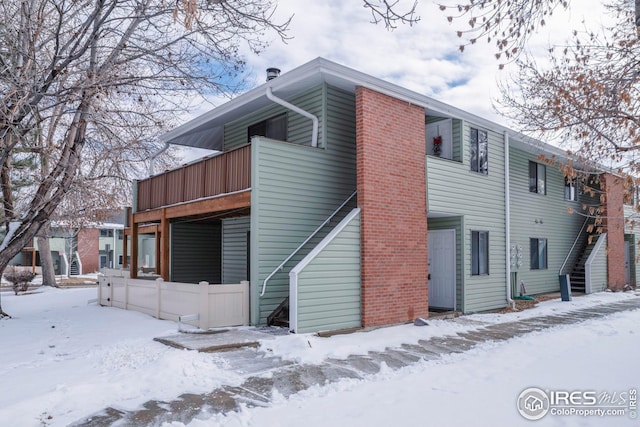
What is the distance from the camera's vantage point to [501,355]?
8.26m

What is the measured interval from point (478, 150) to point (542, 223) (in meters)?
6.08

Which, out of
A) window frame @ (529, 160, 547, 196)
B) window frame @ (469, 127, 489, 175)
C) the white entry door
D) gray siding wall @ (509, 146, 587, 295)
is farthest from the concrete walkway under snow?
window frame @ (529, 160, 547, 196)

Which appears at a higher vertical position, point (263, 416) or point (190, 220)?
point (190, 220)

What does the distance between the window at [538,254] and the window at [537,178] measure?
75.8 inches

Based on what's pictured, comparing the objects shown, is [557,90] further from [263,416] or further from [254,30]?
[263,416]

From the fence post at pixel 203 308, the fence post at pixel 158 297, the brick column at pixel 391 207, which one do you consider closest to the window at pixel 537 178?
the brick column at pixel 391 207

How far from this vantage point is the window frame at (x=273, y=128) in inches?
508

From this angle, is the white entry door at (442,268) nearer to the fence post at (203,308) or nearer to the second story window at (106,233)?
the fence post at (203,308)

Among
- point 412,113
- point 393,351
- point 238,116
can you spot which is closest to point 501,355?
point 393,351

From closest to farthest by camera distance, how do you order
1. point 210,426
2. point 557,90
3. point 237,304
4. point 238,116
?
point 210,426 < point 557,90 < point 237,304 < point 238,116

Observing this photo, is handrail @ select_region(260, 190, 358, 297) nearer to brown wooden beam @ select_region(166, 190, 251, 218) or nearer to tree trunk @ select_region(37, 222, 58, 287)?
brown wooden beam @ select_region(166, 190, 251, 218)

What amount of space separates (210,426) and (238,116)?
1067cm

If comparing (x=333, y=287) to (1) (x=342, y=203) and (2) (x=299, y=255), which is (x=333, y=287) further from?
(1) (x=342, y=203)

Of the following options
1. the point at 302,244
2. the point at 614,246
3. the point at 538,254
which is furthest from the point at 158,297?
the point at 614,246
